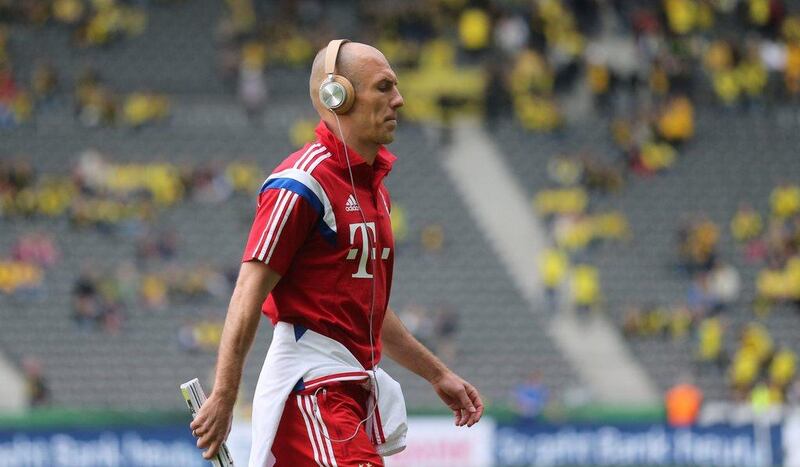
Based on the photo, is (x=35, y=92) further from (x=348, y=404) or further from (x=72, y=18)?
(x=348, y=404)

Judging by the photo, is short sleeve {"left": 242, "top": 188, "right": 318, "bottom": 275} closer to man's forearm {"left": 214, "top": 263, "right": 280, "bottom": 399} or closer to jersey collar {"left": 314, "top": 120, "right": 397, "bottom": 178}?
man's forearm {"left": 214, "top": 263, "right": 280, "bottom": 399}

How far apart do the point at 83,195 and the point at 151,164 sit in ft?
4.62

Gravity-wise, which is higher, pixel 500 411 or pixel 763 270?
pixel 763 270

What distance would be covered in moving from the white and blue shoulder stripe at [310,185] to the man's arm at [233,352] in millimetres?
245

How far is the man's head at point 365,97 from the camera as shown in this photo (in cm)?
505

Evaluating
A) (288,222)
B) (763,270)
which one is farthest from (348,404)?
(763,270)

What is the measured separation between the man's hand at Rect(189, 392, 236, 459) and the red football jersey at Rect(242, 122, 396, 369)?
0.48 metres

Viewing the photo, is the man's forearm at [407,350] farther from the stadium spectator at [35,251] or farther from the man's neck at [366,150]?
the stadium spectator at [35,251]

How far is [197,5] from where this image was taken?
30.4m

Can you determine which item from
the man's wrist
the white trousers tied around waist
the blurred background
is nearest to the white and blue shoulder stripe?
the white trousers tied around waist

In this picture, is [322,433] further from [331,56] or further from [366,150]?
[331,56]

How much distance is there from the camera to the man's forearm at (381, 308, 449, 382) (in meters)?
5.50

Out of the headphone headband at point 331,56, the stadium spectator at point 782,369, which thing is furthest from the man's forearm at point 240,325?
the stadium spectator at point 782,369

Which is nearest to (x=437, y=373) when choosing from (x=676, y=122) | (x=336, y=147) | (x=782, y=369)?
(x=336, y=147)
